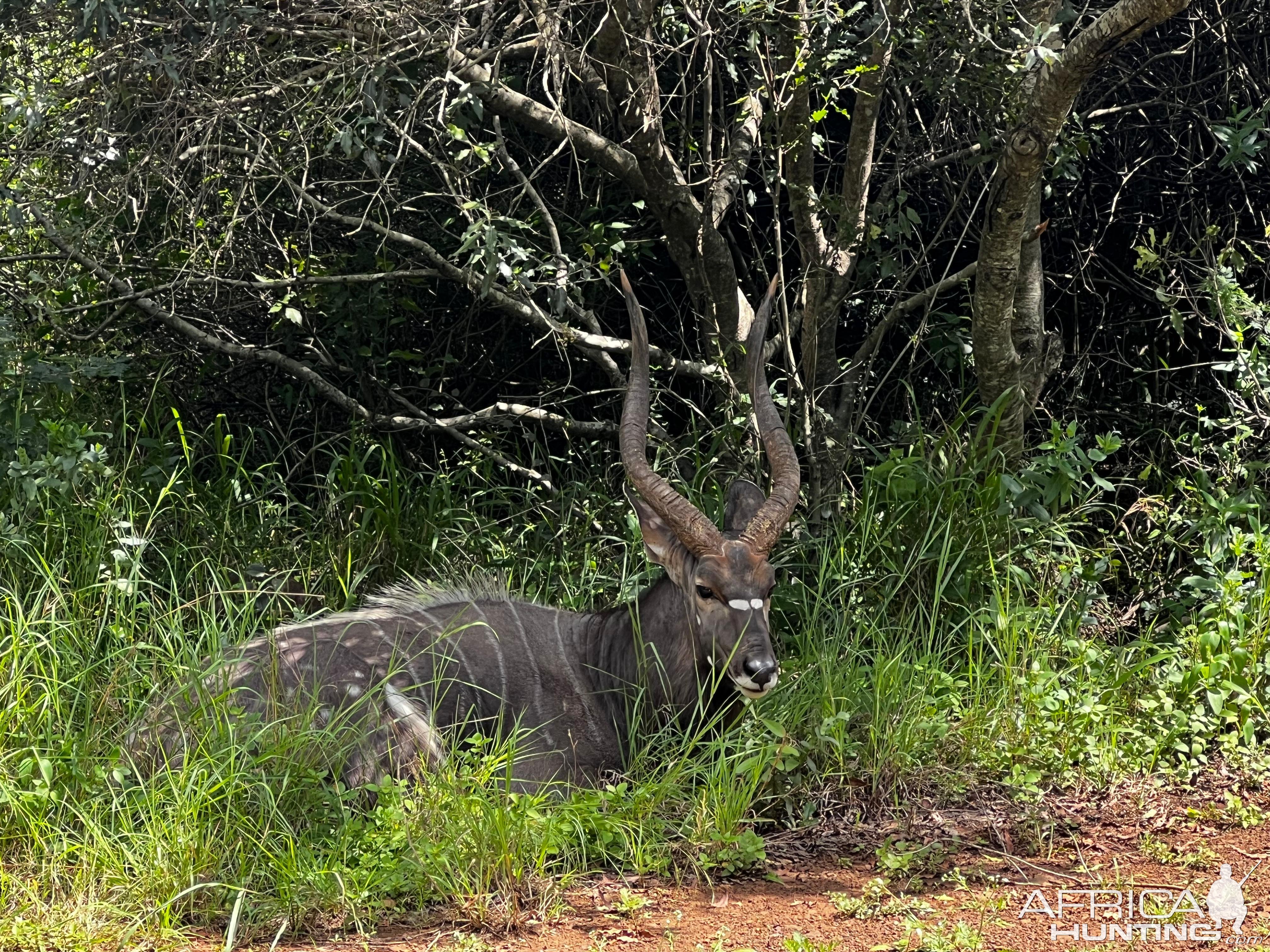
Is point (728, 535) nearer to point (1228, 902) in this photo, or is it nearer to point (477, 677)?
point (477, 677)

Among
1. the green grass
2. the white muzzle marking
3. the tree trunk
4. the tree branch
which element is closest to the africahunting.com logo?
the green grass

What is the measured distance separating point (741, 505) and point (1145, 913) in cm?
160

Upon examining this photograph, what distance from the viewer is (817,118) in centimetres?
450

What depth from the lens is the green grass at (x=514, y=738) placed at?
10.1ft

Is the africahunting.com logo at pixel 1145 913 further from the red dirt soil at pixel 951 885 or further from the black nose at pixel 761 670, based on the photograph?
the black nose at pixel 761 670

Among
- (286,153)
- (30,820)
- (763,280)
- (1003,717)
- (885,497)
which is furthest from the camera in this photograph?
(763,280)

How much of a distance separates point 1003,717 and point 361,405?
113 inches

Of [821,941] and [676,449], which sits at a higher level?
[676,449]

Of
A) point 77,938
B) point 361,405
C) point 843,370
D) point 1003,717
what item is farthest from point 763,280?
point 77,938

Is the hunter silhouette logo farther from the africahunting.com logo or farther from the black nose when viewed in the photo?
the black nose

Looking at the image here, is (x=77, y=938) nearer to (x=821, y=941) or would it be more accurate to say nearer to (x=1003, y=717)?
(x=821, y=941)

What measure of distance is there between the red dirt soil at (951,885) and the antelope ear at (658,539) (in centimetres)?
84

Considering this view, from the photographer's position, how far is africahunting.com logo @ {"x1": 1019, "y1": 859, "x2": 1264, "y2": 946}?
9.57ft

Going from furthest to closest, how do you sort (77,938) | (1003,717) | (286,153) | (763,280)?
(763,280)
(286,153)
(1003,717)
(77,938)
